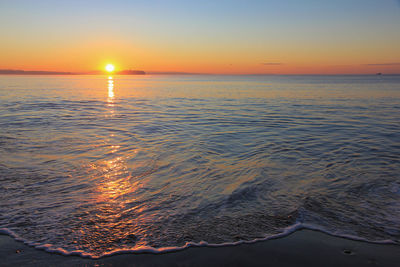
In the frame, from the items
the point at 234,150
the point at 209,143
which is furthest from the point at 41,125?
the point at 234,150

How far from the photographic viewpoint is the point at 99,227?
16.2 feet

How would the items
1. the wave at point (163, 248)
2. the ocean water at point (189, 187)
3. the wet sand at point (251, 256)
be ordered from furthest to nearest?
the ocean water at point (189, 187) → the wave at point (163, 248) → the wet sand at point (251, 256)

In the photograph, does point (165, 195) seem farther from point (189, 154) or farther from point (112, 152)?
point (112, 152)

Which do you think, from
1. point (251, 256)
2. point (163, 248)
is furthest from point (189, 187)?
point (251, 256)

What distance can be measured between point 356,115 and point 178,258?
19413 millimetres

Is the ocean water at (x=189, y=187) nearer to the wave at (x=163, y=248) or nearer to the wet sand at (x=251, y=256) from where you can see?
the wave at (x=163, y=248)

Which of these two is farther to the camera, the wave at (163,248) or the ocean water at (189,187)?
the ocean water at (189,187)

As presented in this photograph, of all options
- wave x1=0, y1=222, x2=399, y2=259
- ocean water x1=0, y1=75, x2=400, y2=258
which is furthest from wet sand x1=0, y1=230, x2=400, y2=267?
ocean water x1=0, y1=75, x2=400, y2=258

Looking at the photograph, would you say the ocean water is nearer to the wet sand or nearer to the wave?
the wave

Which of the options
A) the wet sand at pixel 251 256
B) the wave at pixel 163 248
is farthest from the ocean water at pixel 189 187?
the wet sand at pixel 251 256

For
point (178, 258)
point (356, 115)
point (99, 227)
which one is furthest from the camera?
point (356, 115)

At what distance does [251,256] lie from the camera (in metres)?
4.23

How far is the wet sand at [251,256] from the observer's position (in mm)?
4047

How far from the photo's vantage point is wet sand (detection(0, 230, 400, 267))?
4.05 m
